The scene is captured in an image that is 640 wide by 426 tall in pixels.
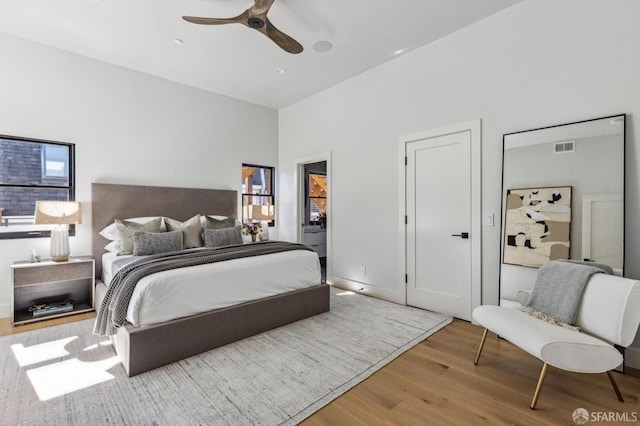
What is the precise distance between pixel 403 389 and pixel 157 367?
5.98 ft

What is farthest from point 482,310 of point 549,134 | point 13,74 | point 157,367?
point 13,74

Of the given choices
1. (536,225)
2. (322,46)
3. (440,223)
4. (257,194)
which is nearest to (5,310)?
(257,194)

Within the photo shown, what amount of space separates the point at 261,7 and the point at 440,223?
2.83 m

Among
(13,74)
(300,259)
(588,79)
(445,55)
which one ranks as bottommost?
(300,259)

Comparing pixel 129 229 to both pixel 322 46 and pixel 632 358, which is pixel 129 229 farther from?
pixel 632 358

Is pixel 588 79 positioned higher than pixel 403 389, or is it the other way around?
pixel 588 79

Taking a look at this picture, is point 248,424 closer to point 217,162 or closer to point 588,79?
point 588,79

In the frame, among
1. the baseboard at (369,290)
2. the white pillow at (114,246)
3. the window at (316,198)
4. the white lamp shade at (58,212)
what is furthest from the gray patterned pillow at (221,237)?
the window at (316,198)

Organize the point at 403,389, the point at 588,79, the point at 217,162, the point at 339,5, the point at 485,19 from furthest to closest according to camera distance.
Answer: the point at 217,162
the point at 485,19
the point at 339,5
the point at 588,79
the point at 403,389

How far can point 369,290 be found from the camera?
4.23 metres

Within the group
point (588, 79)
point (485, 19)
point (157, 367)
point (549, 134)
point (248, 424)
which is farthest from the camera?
point (485, 19)

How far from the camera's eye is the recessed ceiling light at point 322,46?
11.3 ft

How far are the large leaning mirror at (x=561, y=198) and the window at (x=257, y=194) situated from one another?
359 centimetres

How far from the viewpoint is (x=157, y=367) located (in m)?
2.25
